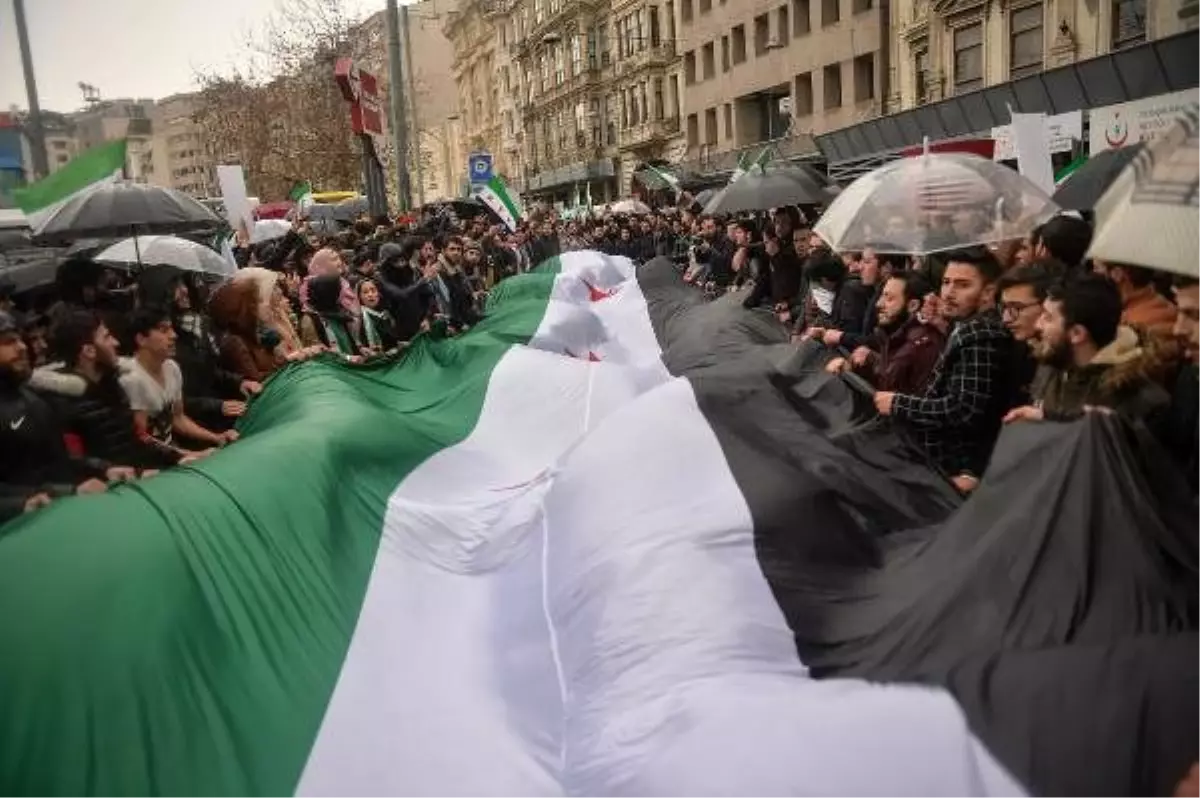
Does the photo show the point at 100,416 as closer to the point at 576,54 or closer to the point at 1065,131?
the point at 1065,131

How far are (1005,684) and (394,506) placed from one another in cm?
300

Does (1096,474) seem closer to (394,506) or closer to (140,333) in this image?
(394,506)

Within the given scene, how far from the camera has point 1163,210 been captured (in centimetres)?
263

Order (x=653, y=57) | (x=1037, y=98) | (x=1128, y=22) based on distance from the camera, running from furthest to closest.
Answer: (x=653, y=57) < (x=1128, y=22) < (x=1037, y=98)

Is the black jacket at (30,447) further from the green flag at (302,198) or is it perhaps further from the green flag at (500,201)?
the green flag at (302,198)

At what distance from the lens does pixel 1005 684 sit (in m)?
2.40

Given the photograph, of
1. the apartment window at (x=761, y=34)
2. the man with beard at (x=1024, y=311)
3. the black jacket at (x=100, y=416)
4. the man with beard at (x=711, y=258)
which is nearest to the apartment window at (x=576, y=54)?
the apartment window at (x=761, y=34)

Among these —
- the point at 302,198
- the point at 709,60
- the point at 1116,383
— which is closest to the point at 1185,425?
the point at 1116,383

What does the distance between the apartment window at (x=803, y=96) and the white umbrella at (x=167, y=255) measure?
1329 inches

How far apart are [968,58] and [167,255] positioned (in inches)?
1007

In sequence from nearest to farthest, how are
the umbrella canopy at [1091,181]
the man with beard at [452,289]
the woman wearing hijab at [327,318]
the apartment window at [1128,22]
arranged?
the umbrella canopy at [1091,181] → the woman wearing hijab at [327,318] → the man with beard at [452,289] → the apartment window at [1128,22]

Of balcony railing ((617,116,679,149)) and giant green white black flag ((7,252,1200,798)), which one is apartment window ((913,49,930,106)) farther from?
giant green white black flag ((7,252,1200,798))

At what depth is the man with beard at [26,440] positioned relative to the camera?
3807 millimetres

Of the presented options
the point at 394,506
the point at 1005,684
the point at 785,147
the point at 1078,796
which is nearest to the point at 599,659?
the point at 1005,684
